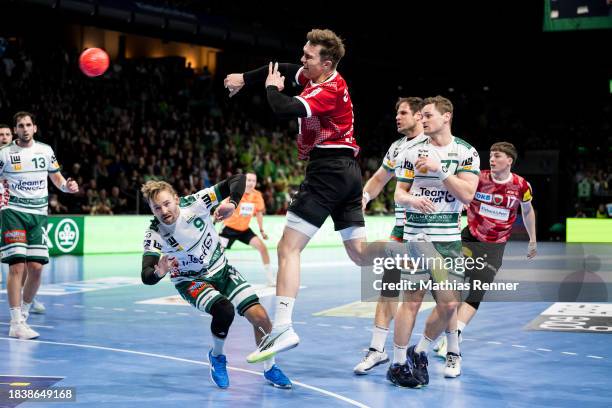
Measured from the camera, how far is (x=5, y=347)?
7625 millimetres

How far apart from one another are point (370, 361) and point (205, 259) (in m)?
1.62

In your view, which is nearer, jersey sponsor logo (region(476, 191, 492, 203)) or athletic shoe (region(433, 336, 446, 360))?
athletic shoe (region(433, 336, 446, 360))

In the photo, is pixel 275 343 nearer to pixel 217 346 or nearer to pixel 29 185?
pixel 217 346

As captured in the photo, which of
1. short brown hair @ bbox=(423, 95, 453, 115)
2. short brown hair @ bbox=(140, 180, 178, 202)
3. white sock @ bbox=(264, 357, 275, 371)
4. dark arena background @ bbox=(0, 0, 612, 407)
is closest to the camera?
short brown hair @ bbox=(140, 180, 178, 202)

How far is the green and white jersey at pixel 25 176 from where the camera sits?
9.04 metres

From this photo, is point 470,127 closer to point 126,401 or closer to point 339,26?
point 339,26

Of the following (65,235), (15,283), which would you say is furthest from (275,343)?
(65,235)

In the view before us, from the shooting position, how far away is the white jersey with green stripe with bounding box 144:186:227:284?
20.3ft

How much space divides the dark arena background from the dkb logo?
54mm

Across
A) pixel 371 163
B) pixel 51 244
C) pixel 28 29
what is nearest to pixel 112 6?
pixel 28 29

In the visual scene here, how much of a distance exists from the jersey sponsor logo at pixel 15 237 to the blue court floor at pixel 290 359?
953 mm

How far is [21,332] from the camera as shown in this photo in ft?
26.8

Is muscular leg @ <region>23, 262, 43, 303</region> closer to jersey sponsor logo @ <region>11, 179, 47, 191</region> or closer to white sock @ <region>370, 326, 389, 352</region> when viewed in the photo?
jersey sponsor logo @ <region>11, 179, 47, 191</region>

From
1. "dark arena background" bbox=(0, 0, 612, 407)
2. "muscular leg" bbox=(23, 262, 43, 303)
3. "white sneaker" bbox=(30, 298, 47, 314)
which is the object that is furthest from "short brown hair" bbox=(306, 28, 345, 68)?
"white sneaker" bbox=(30, 298, 47, 314)
